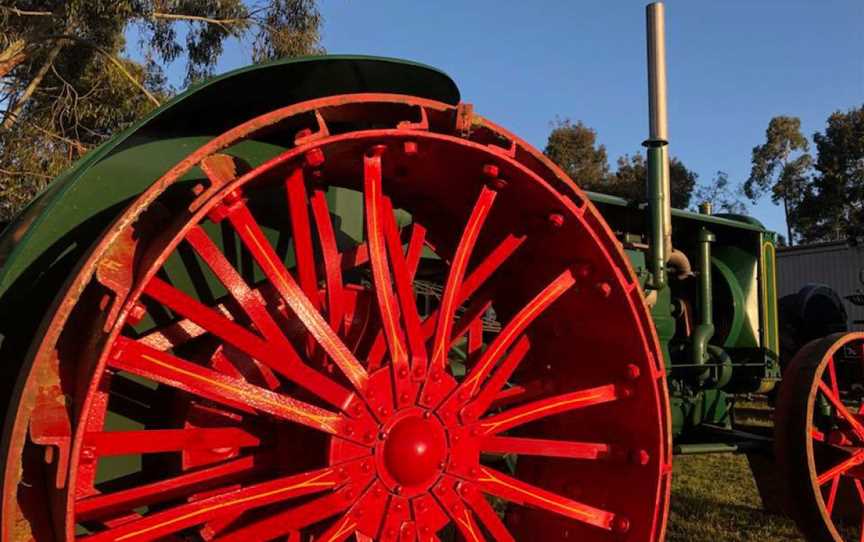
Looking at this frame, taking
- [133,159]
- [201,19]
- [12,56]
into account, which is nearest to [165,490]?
[133,159]

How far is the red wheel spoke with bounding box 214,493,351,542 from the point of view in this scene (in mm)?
2082

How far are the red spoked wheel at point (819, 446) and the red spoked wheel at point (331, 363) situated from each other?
1601 millimetres

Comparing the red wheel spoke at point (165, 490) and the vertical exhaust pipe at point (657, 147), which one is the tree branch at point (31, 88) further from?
the red wheel spoke at point (165, 490)

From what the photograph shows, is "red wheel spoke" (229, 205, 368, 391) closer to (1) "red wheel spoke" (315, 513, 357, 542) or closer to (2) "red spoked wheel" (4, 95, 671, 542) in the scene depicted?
(2) "red spoked wheel" (4, 95, 671, 542)

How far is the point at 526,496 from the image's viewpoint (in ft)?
8.03

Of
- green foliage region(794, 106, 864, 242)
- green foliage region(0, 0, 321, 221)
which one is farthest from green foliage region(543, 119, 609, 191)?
green foliage region(0, 0, 321, 221)

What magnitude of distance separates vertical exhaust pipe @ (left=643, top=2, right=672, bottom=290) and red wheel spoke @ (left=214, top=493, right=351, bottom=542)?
2.66m

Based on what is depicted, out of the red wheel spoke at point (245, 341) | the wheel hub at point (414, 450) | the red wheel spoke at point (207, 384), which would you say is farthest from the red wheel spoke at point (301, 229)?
the wheel hub at point (414, 450)

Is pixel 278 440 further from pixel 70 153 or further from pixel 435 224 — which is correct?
pixel 70 153

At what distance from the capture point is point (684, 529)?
16.3 ft

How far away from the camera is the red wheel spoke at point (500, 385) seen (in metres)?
2.46

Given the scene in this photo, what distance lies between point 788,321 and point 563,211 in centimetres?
637

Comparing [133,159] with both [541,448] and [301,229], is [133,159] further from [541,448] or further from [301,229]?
[541,448]

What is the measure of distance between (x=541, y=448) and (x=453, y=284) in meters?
0.69
